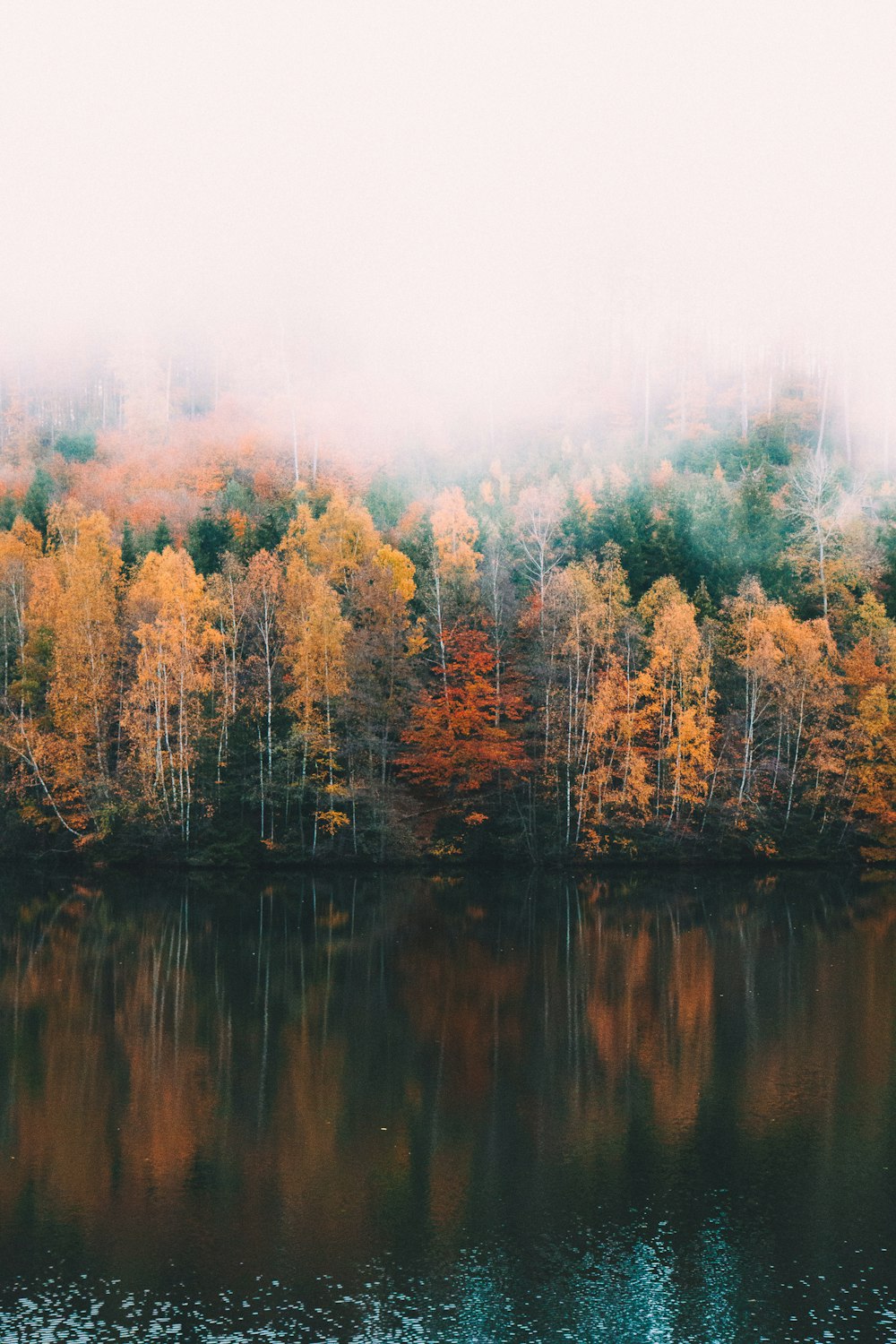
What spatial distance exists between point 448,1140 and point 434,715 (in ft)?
127

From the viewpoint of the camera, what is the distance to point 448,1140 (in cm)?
1727

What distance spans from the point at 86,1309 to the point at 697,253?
124508 millimetres

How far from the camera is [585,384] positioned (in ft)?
366

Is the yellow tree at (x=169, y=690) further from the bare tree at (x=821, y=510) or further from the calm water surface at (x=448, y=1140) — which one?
the bare tree at (x=821, y=510)

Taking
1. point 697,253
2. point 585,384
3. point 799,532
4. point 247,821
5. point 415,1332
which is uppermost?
point 697,253

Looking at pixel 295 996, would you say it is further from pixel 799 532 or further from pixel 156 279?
pixel 156 279

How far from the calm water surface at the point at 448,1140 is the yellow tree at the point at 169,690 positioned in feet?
61.0

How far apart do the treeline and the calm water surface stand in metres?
19.8

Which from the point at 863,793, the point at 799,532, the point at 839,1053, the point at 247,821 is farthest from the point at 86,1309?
the point at 799,532

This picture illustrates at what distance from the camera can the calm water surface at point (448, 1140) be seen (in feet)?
40.1

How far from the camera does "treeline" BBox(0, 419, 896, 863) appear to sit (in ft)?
175

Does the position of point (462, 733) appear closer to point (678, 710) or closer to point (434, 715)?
point (434, 715)

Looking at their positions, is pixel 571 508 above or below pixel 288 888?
above

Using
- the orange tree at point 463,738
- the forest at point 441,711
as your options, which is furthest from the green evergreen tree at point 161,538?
the orange tree at point 463,738
